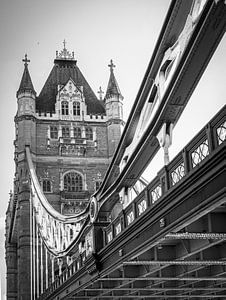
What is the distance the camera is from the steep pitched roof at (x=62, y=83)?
6888cm

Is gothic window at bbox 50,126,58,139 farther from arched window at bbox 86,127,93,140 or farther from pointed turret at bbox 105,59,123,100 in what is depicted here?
pointed turret at bbox 105,59,123,100

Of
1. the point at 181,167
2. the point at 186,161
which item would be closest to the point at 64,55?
the point at 181,167

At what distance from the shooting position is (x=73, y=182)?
210 ft

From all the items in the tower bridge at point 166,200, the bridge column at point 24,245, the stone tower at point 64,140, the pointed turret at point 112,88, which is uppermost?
the pointed turret at point 112,88

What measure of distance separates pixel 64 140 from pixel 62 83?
8.38 meters

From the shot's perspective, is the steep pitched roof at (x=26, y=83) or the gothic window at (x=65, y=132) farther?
the steep pitched roof at (x=26, y=83)

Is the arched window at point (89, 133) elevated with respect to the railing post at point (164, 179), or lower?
elevated

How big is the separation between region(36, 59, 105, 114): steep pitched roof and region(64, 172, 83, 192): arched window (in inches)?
298

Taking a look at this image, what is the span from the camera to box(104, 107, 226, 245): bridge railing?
12.0m

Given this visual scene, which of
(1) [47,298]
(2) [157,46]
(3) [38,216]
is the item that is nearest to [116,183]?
(2) [157,46]

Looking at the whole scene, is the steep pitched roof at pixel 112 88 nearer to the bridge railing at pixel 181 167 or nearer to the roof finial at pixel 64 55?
the roof finial at pixel 64 55

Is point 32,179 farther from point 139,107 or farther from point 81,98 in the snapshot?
point 139,107

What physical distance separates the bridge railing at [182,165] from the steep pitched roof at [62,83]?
50151 millimetres

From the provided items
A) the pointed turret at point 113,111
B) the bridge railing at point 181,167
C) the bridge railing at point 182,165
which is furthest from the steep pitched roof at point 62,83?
the bridge railing at point 182,165
